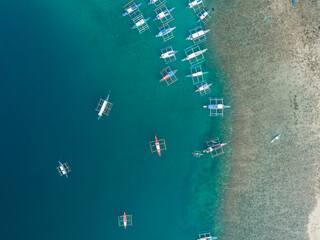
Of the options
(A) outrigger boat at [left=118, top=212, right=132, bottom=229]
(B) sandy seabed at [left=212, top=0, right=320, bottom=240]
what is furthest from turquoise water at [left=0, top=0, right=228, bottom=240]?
(B) sandy seabed at [left=212, top=0, right=320, bottom=240]

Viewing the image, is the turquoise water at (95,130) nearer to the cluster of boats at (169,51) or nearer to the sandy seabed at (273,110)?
the cluster of boats at (169,51)

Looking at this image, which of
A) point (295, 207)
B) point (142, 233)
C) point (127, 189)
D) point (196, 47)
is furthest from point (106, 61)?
point (295, 207)

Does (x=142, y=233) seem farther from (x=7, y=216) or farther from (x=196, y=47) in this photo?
(x=196, y=47)

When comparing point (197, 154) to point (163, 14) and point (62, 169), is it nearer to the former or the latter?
point (62, 169)

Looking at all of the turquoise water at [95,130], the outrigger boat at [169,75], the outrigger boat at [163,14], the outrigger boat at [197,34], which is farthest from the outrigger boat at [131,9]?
the outrigger boat at [169,75]

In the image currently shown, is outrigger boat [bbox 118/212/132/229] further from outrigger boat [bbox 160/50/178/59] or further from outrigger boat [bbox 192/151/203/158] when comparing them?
outrigger boat [bbox 160/50/178/59]

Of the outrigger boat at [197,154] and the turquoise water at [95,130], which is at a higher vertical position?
the turquoise water at [95,130]

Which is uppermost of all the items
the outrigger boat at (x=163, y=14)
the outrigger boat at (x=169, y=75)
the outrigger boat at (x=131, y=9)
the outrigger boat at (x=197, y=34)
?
the outrigger boat at (x=131, y=9)
